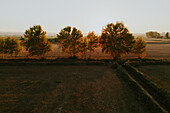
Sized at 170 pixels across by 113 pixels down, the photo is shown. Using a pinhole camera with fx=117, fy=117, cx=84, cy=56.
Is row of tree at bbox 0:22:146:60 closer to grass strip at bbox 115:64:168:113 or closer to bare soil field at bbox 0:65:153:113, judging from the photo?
bare soil field at bbox 0:65:153:113

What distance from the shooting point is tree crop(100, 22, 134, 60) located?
40697mm

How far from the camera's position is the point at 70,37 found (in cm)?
4725

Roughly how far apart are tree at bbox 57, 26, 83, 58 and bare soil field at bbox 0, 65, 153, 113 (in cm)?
2322

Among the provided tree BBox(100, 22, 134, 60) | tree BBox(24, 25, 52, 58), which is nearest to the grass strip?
tree BBox(100, 22, 134, 60)

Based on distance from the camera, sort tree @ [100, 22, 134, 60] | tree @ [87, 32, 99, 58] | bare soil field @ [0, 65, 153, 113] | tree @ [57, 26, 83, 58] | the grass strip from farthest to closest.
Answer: tree @ [87, 32, 99, 58] < tree @ [57, 26, 83, 58] < tree @ [100, 22, 134, 60] < bare soil field @ [0, 65, 153, 113] < the grass strip

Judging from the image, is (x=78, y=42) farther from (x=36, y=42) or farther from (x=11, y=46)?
(x=11, y=46)

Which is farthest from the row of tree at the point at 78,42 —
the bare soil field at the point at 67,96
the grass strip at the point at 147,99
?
the grass strip at the point at 147,99

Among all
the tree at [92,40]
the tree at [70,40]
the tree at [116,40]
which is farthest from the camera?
the tree at [92,40]

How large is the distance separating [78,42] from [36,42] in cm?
1567

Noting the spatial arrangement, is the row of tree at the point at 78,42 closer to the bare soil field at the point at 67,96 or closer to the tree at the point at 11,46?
the tree at the point at 11,46

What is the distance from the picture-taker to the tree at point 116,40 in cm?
4070

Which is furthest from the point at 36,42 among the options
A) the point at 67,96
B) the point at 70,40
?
the point at 67,96

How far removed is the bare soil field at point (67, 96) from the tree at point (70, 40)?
23216mm

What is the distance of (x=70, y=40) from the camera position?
154ft
